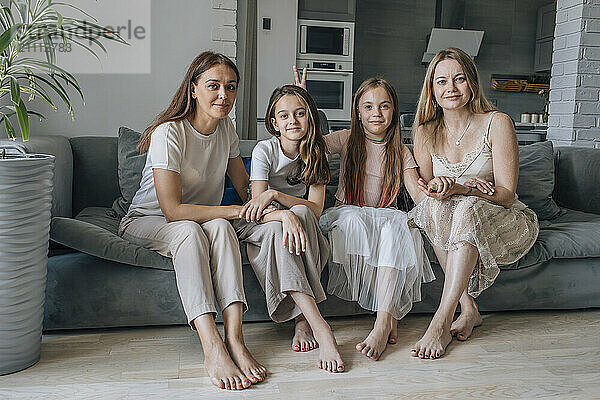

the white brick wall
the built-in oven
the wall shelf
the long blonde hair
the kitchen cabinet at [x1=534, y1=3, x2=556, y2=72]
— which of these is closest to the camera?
the long blonde hair

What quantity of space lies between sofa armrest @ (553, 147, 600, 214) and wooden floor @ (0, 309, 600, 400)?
1.00 metres

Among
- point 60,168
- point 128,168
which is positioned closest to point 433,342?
point 128,168

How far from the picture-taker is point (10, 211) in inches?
68.9

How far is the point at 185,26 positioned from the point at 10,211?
2025 millimetres

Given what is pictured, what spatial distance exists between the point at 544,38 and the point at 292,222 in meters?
5.57

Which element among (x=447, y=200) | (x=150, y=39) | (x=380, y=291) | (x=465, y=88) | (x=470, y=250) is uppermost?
(x=150, y=39)

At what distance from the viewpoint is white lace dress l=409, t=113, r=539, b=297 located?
2.19 m

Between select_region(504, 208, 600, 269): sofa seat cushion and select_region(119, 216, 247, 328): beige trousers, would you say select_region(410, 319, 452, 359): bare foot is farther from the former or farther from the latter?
select_region(119, 216, 247, 328): beige trousers

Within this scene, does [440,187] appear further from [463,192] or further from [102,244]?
[102,244]

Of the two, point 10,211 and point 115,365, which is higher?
point 10,211

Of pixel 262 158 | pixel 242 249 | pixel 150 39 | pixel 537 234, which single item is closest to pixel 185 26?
pixel 150 39

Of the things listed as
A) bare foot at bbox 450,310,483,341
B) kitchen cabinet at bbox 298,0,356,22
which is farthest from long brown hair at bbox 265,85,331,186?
kitchen cabinet at bbox 298,0,356,22

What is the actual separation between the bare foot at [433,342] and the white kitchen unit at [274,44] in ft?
11.9

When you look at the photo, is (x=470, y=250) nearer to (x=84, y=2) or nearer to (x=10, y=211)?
(x=10, y=211)
